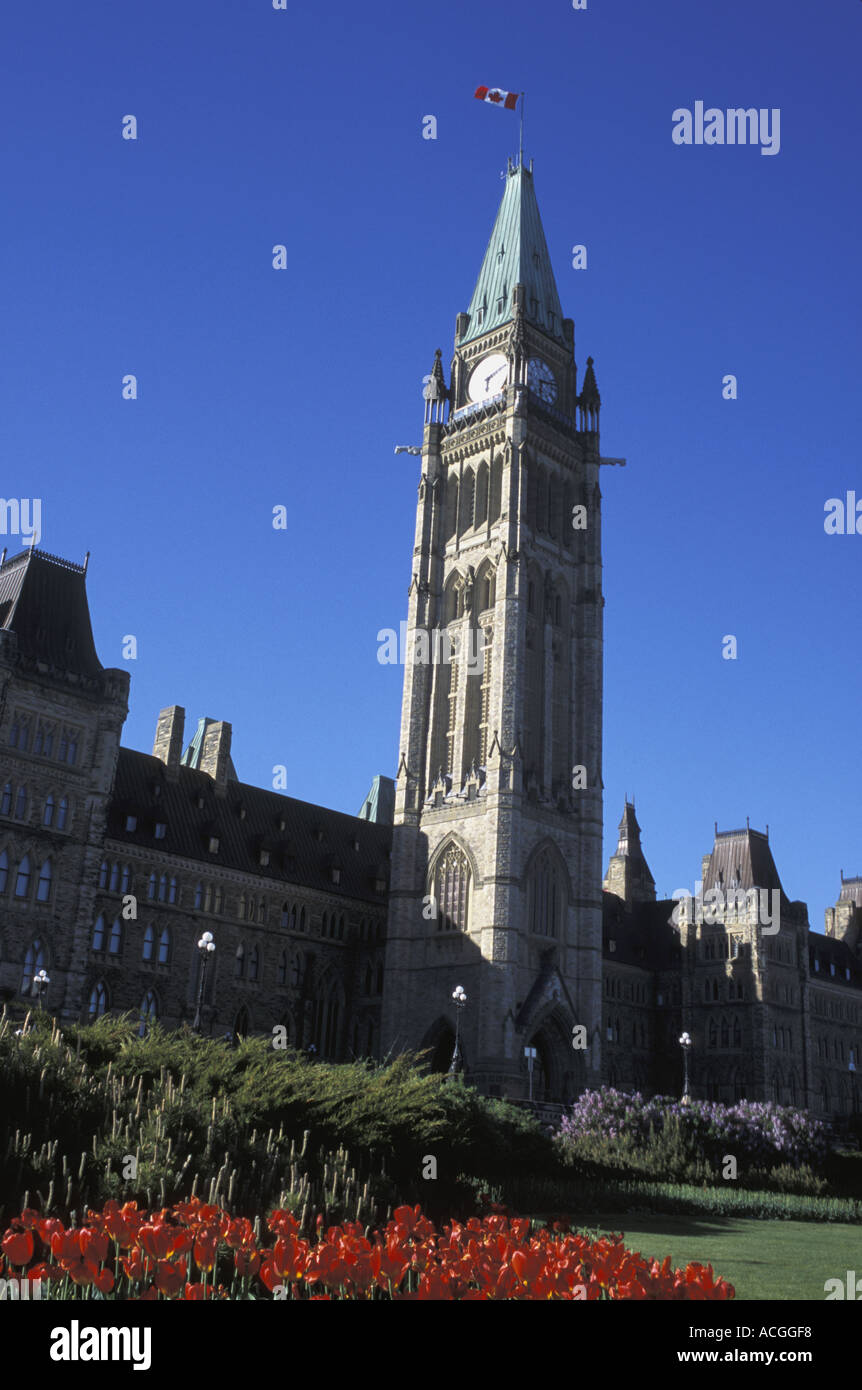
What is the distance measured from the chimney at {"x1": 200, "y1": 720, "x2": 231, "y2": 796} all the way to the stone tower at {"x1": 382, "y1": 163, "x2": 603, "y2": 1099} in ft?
30.4

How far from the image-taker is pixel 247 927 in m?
59.8

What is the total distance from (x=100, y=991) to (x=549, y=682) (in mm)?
28096

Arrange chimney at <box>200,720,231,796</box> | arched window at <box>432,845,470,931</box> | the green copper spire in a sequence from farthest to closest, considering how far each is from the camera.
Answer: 1. the green copper spire
2. chimney at <box>200,720,231,796</box>
3. arched window at <box>432,845,470,931</box>

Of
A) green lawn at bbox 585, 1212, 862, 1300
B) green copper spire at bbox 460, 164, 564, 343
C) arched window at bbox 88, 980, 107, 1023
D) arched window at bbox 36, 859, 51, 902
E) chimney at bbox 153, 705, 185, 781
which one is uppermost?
green copper spire at bbox 460, 164, 564, 343

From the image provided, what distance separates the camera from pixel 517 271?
7569cm

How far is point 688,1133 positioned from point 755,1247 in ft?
44.1

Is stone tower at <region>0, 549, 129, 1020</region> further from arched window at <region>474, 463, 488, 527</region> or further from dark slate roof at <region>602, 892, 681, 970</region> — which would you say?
dark slate roof at <region>602, 892, 681, 970</region>

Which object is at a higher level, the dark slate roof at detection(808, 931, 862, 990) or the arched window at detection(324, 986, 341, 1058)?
the dark slate roof at detection(808, 931, 862, 990)

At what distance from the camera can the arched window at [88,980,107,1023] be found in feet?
170

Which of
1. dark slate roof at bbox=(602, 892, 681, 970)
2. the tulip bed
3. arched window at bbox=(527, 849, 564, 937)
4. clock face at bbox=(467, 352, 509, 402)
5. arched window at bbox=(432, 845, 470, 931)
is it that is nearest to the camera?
the tulip bed

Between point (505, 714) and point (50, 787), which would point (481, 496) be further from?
point (50, 787)

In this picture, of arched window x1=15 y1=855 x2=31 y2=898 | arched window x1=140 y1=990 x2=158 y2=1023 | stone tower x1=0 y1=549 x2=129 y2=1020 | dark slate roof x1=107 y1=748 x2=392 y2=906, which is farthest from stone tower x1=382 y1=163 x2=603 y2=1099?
arched window x1=15 y1=855 x2=31 y2=898
